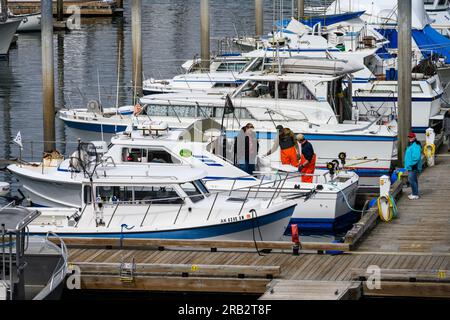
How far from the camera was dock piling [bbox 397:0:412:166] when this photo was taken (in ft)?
103

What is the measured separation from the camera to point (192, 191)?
2461cm

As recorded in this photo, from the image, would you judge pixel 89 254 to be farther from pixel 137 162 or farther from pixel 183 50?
pixel 183 50

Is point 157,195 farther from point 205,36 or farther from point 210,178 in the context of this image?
point 205,36

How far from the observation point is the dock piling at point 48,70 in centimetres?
3409

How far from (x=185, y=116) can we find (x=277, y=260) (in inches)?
507

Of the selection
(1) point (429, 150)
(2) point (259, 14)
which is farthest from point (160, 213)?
(2) point (259, 14)

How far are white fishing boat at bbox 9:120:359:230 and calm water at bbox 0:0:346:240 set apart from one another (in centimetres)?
695

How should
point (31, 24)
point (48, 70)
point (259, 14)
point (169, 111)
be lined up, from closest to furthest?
1. point (169, 111)
2. point (48, 70)
3. point (259, 14)
4. point (31, 24)

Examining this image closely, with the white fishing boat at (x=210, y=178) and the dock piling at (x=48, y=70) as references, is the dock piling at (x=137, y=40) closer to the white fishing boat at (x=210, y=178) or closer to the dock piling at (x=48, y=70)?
the dock piling at (x=48, y=70)

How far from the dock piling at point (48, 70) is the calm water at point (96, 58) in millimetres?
638

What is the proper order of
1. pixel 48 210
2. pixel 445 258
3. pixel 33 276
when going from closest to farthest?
1. pixel 33 276
2. pixel 445 258
3. pixel 48 210

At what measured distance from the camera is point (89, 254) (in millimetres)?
22156

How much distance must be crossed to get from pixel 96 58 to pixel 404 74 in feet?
117
